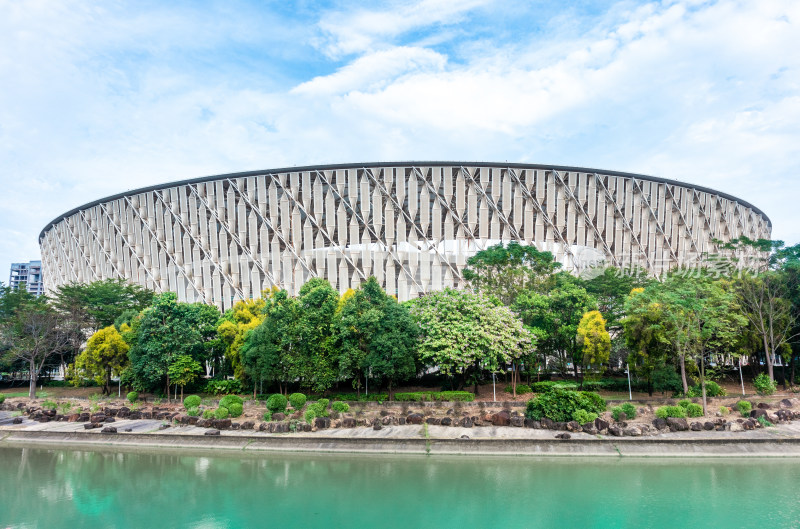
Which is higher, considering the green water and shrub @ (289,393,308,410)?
shrub @ (289,393,308,410)

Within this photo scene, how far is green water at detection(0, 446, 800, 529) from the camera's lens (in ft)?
41.3

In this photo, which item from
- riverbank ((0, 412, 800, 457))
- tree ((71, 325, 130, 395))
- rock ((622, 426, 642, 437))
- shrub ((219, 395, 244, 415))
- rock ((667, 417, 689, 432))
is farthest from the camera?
tree ((71, 325, 130, 395))

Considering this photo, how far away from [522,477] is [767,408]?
44.4 ft

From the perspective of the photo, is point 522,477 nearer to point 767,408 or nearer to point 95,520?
point 95,520

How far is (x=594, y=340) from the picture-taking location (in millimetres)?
25734

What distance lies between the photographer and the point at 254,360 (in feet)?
86.4

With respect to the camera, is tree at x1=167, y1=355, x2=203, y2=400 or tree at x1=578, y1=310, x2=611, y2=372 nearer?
tree at x1=578, y1=310, x2=611, y2=372

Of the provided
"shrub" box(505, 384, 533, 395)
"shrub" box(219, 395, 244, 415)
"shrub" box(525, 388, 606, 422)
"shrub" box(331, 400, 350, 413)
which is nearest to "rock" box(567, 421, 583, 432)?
"shrub" box(525, 388, 606, 422)

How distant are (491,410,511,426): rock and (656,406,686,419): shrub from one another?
602 centimetres

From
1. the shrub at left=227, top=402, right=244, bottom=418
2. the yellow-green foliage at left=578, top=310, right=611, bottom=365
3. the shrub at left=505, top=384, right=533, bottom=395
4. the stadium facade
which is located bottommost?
the shrub at left=227, top=402, right=244, bottom=418

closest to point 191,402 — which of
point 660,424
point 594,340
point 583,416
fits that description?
point 583,416

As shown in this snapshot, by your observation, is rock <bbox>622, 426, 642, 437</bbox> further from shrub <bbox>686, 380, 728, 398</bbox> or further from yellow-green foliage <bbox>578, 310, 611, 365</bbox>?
yellow-green foliage <bbox>578, 310, 611, 365</bbox>

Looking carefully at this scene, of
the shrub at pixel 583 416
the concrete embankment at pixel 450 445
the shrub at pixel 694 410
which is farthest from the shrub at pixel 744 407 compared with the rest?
the shrub at pixel 583 416

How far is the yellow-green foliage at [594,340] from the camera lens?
25672 mm
